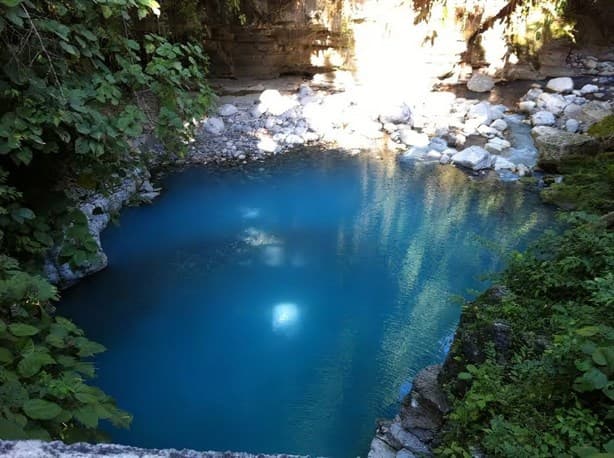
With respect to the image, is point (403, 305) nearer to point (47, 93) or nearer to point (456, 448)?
point (456, 448)

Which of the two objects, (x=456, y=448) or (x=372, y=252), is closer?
(x=456, y=448)

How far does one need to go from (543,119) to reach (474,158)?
2617mm

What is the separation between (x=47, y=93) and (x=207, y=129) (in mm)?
7666

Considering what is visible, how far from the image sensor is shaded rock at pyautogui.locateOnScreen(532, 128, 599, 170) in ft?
25.7

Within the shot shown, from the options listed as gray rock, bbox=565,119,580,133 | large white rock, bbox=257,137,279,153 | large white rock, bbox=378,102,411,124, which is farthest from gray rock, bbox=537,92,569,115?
large white rock, bbox=257,137,279,153

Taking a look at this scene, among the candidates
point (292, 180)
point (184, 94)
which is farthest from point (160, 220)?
point (184, 94)

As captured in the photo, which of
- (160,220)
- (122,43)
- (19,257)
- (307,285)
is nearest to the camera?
(19,257)

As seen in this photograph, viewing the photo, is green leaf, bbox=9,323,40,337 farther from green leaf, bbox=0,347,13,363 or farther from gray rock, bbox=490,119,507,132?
gray rock, bbox=490,119,507,132

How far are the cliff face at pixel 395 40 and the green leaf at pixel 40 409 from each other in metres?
10.8

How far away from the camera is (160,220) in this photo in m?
7.07

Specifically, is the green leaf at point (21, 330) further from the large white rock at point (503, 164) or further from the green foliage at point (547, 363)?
the large white rock at point (503, 164)

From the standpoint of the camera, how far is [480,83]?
37.8ft

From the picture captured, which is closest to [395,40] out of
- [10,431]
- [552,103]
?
[552,103]

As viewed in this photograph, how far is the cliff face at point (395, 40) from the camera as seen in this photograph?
11.0 meters
